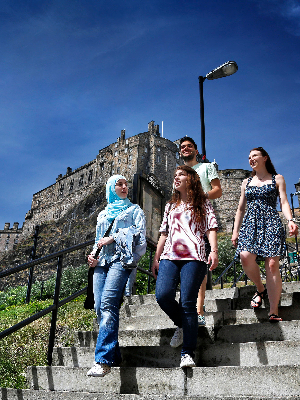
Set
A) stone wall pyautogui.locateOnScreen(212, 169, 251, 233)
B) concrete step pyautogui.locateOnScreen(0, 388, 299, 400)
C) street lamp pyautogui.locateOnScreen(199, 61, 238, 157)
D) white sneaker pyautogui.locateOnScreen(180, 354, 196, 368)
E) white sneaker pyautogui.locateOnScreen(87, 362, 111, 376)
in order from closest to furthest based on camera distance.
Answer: concrete step pyautogui.locateOnScreen(0, 388, 299, 400), white sneaker pyautogui.locateOnScreen(180, 354, 196, 368), white sneaker pyautogui.locateOnScreen(87, 362, 111, 376), street lamp pyautogui.locateOnScreen(199, 61, 238, 157), stone wall pyautogui.locateOnScreen(212, 169, 251, 233)

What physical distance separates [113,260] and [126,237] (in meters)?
0.24

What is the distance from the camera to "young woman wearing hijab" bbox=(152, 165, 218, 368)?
2.87 metres

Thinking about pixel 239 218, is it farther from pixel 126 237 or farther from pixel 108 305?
pixel 108 305

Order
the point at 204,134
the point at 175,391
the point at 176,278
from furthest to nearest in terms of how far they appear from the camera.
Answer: the point at 204,134
the point at 176,278
the point at 175,391

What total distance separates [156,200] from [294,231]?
159 inches

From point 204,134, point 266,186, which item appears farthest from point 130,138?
point 266,186

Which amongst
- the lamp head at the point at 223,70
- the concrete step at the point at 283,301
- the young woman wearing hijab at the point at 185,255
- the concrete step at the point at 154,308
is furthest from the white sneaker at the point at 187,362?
the lamp head at the point at 223,70

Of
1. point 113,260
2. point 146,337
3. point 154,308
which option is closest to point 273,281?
point 146,337

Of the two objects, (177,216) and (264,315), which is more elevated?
(177,216)

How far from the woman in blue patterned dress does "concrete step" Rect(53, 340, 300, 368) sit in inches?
16.5

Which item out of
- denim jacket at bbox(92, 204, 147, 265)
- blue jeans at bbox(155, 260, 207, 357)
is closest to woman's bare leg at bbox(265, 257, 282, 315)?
blue jeans at bbox(155, 260, 207, 357)

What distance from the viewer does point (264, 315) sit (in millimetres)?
3580

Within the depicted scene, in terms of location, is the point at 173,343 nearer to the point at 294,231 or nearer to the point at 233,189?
the point at 294,231

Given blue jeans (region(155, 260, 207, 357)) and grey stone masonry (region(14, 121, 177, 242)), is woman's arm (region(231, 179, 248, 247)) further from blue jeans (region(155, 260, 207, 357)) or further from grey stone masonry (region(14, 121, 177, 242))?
grey stone masonry (region(14, 121, 177, 242))
